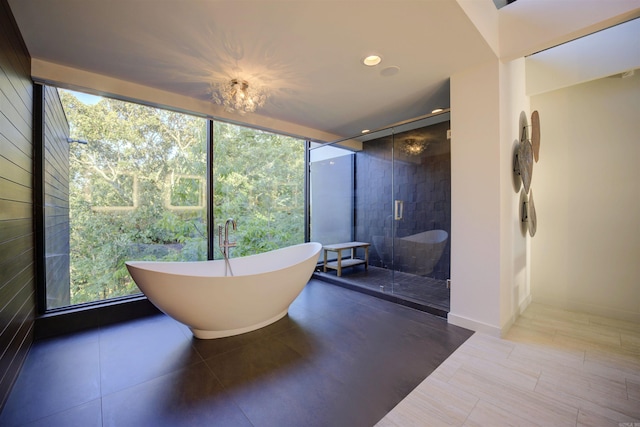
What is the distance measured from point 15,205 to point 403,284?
3862mm

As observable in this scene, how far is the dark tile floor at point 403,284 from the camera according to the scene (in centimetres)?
294

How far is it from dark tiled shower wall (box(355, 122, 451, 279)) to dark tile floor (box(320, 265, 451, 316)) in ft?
0.77

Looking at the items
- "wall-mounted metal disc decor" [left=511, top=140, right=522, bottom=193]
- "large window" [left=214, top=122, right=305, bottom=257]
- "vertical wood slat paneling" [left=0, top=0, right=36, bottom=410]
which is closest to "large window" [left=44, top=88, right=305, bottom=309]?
"large window" [left=214, top=122, right=305, bottom=257]

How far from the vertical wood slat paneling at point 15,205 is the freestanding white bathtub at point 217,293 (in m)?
0.64

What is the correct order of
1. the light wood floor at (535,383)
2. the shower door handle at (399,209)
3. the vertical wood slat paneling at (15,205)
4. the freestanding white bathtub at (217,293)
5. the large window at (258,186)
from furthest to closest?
the shower door handle at (399,209)
the large window at (258,186)
the freestanding white bathtub at (217,293)
the vertical wood slat paneling at (15,205)
the light wood floor at (535,383)

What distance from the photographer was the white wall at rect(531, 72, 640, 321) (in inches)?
98.1

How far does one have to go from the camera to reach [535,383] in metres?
1.62

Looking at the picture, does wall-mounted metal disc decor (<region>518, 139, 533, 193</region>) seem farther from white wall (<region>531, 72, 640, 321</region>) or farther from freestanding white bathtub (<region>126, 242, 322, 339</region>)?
freestanding white bathtub (<region>126, 242, 322, 339</region>)

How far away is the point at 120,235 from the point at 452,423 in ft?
10.4

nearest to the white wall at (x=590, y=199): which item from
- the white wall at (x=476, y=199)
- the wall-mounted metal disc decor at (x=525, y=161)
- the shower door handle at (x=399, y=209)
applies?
the wall-mounted metal disc decor at (x=525, y=161)

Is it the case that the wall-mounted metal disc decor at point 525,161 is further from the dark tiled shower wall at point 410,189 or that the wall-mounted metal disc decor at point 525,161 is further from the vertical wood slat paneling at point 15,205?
the vertical wood slat paneling at point 15,205

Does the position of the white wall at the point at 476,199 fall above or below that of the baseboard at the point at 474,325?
above

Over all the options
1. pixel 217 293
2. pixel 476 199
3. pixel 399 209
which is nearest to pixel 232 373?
pixel 217 293

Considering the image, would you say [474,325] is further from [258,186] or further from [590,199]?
[258,186]
